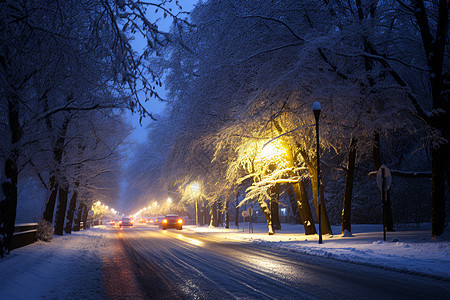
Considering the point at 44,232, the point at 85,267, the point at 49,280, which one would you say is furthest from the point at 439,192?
the point at 44,232

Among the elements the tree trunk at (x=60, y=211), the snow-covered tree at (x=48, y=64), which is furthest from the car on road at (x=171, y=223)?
the snow-covered tree at (x=48, y=64)

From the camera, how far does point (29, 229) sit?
55.5 ft

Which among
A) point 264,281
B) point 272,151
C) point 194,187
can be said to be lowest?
point 264,281

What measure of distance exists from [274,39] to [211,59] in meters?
5.98

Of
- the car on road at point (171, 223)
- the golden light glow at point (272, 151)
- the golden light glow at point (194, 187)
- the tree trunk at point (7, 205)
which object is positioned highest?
the golden light glow at point (272, 151)

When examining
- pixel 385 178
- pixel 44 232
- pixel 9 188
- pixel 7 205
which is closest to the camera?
pixel 7 205

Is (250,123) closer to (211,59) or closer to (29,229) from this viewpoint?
(211,59)

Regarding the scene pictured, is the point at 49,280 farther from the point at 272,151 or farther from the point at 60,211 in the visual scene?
the point at 60,211

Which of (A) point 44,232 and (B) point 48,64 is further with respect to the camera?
(A) point 44,232

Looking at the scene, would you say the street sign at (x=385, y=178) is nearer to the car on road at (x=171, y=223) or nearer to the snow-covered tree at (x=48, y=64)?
the snow-covered tree at (x=48, y=64)

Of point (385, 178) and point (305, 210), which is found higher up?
point (385, 178)

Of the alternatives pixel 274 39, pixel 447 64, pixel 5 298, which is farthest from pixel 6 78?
pixel 447 64

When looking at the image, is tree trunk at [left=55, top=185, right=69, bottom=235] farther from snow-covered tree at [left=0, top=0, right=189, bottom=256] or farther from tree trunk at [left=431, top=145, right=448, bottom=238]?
tree trunk at [left=431, top=145, right=448, bottom=238]

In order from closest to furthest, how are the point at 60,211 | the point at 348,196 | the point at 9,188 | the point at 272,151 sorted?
the point at 9,188 → the point at 348,196 → the point at 272,151 → the point at 60,211
